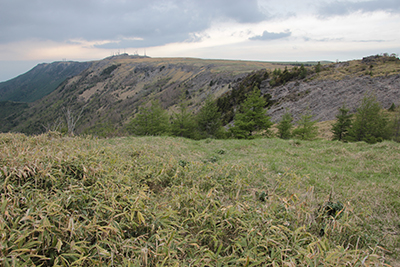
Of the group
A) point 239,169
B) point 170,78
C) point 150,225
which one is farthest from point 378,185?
point 170,78

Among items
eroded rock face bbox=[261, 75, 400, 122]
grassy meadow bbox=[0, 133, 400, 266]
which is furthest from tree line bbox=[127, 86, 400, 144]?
grassy meadow bbox=[0, 133, 400, 266]

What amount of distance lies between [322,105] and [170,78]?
387ft

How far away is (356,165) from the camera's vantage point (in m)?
7.00

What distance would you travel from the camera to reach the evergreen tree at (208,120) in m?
26.2

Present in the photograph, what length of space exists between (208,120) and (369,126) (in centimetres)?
1867

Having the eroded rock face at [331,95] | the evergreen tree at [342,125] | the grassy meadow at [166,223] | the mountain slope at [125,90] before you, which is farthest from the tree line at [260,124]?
the mountain slope at [125,90]

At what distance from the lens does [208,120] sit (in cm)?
2650

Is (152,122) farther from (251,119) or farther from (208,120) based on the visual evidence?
(251,119)

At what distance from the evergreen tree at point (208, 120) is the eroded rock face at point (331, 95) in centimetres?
1475

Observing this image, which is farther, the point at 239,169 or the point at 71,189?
the point at 239,169

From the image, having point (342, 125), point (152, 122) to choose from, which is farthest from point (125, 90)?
point (342, 125)

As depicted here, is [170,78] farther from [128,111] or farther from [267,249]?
[267,249]

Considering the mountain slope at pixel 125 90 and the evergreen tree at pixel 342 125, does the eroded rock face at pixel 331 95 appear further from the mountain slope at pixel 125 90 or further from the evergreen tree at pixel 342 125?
the mountain slope at pixel 125 90

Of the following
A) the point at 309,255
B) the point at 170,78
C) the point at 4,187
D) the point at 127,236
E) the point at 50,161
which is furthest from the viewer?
the point at 170,78
